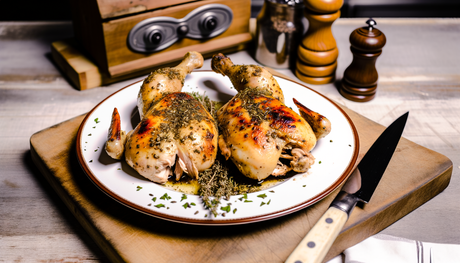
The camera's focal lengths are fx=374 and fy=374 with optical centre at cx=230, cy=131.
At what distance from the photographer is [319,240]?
1170mm

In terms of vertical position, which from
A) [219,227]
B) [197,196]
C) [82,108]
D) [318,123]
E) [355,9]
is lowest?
[355,9]

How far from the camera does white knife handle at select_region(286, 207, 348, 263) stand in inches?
44.4

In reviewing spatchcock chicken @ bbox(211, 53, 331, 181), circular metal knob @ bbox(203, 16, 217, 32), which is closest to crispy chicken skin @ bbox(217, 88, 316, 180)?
spatchcock chicken @ bbox(211, 53, 331, 181)

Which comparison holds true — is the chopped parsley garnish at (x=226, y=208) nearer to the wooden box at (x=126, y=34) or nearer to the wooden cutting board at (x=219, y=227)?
the wooden cutting board at (x=219, y=227)

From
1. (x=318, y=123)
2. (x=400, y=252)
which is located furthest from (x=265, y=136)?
(x=400, y=252)

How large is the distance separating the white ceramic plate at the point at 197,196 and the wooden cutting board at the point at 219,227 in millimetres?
119

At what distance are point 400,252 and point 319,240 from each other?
1.45ft

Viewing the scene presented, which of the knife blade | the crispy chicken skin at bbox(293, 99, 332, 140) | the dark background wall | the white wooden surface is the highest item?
the crispy chicken skin at bbox(293, 99, 332, 140)

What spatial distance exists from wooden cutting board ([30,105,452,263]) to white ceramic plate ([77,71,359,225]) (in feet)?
0.39

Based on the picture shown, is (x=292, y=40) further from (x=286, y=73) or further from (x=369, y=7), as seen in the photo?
(x=369, y=7)

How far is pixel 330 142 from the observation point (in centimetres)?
161

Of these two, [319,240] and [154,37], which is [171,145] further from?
[154,37]

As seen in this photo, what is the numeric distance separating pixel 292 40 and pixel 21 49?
6.73 ft

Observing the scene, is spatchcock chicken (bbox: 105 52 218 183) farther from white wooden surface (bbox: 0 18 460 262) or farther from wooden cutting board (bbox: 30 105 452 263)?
white wooden surface (bbox: 0 18 460 262)
